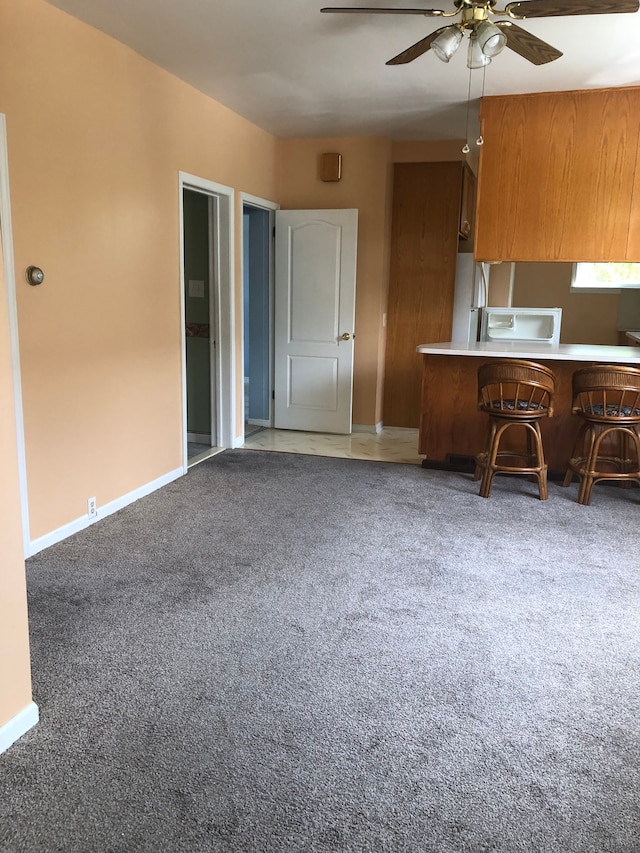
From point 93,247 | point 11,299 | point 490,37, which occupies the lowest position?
point 11,299

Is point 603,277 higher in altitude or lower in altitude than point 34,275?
higher

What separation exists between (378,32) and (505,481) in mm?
2923

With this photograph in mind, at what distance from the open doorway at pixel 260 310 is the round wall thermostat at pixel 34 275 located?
2968mm

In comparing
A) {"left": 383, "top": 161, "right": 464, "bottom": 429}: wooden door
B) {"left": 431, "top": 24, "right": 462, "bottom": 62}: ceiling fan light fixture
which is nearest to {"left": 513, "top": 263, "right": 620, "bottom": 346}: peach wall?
{"left": 383, "top": 161, "right": 464, "bottom": 429}: wooden door

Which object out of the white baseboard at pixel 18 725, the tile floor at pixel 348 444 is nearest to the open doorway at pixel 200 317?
the tile floor at pixel 348 444

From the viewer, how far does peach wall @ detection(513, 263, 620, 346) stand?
8250mm

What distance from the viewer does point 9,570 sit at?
72.6 inches

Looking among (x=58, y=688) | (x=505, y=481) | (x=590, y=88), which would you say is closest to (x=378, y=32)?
(x=590, y=88)

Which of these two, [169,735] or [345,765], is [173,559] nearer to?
[169,735]

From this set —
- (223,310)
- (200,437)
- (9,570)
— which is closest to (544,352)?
(223,310)

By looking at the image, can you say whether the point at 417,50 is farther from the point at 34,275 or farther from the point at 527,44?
the point at 34,275

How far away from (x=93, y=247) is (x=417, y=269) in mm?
3429

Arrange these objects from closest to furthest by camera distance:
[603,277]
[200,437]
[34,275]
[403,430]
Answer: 1. [34,275]
2. [200,437]
3. [403,430]
4. [603,277]

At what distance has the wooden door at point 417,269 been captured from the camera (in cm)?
600
